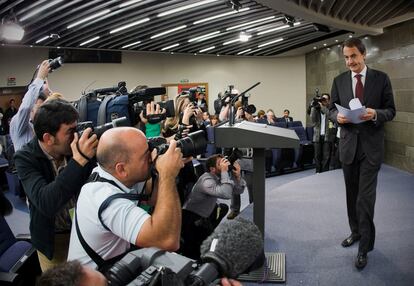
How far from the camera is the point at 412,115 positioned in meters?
6.53

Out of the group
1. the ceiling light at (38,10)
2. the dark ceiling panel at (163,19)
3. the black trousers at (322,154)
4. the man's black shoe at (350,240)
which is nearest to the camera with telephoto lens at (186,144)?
the man's black shoe at (350,240)

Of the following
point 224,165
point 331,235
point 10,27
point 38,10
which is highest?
point 38,10

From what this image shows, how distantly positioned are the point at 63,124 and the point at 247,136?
0.95 metres

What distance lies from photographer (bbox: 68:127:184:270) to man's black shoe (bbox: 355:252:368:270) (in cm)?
186

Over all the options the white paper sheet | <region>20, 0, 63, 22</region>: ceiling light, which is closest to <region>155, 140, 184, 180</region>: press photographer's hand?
the white paper sheet

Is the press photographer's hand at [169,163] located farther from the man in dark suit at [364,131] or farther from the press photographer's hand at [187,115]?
the man in dark suit at [364,131]

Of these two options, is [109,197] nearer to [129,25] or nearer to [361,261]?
[361,261]

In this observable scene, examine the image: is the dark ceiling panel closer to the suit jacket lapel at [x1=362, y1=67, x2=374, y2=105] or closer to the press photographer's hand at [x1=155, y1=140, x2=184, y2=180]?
the suit jacket lapel at [x1=362, y1=67, x2=374, y2=105]

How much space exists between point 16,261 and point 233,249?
5.51 feet

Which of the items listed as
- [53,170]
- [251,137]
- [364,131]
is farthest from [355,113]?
[53,170]

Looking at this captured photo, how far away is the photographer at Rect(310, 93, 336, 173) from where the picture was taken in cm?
650

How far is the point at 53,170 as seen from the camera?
1.73 m

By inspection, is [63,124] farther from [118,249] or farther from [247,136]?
[247,136]

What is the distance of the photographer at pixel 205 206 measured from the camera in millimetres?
2584
